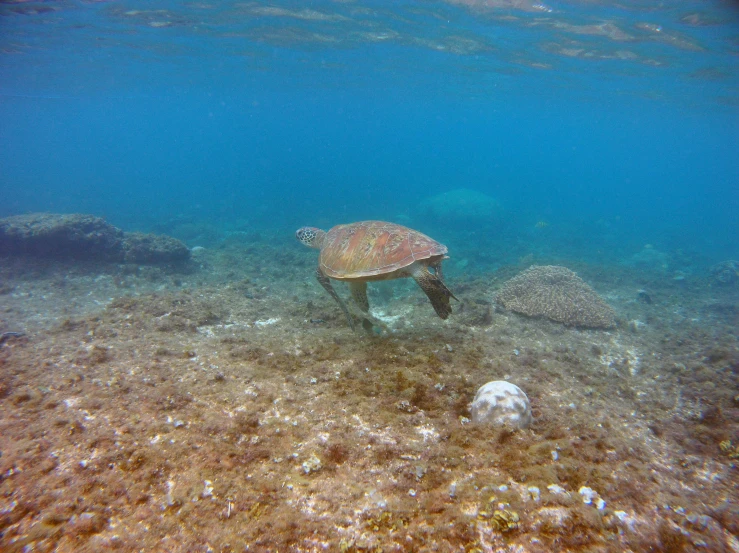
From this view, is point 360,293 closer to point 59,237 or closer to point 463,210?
point 59,237

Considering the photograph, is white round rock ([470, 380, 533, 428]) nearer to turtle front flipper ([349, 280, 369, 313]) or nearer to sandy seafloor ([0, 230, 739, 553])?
sandy seafloor ([0, 230, 739, 553])

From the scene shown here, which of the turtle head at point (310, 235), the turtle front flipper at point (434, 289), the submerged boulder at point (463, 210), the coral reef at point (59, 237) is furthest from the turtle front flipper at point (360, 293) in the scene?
the submerged boulder at point (463, 210)

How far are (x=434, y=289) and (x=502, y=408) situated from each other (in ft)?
7.95

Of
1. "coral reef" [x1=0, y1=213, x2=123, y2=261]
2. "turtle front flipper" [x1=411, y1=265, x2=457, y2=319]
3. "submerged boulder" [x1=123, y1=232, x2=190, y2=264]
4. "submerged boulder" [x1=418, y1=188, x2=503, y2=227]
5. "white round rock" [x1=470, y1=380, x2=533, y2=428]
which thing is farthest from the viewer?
"submerged boulder" [x1=418, y1=188, x2=503, y2=227]

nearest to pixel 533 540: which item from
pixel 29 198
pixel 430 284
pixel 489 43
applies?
pixel 430 284

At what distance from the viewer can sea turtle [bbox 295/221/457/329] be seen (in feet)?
18.1

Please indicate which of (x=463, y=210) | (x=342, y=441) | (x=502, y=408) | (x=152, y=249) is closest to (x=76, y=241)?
(x=152, y=249)

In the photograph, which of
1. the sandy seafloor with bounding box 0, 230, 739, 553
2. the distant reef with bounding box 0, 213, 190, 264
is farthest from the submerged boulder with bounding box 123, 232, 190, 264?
the sandy seafloor with bounding box 0, 230, 739, 553

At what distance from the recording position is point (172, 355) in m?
4.83

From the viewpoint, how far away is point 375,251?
590 cm

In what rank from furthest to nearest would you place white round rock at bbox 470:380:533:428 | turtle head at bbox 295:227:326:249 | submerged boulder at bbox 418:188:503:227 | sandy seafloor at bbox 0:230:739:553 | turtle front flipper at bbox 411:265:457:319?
submerged boulder at bbox 418:188:503:227 < turtle head at bbox 295:227:326:249 < turtle front flipper at bbox 411:265:457:319 < white round rock at bbox 470:380:533:428 < sandy seafloor at bbox 0:230:739:553

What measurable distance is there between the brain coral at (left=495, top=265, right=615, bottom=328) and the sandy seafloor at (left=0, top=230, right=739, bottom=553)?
5.25 ft

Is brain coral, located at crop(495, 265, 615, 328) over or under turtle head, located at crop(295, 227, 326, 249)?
under

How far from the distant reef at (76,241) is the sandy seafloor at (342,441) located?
664 cm
